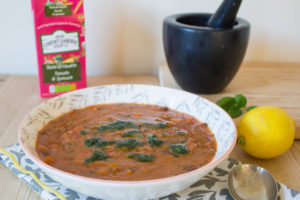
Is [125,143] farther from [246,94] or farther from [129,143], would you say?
[246,94]

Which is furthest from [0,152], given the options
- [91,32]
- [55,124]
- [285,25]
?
[285,25]

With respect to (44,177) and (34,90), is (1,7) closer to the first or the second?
(34,90)

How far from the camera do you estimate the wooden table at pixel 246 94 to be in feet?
3.99

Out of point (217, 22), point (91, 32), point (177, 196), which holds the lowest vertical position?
point (177, 196)

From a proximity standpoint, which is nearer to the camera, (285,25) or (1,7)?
(1,7)

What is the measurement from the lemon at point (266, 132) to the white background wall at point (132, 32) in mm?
875

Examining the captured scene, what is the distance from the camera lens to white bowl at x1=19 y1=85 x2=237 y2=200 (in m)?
0.91

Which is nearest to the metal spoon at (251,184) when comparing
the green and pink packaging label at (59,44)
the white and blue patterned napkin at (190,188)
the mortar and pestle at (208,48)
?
the white and blue patterned napkin at (190,188)

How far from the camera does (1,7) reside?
189cm

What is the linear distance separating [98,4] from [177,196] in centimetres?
120

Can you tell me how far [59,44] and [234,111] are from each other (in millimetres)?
830

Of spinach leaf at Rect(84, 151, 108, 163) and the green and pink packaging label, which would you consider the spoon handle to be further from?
spinach leaf at Rect(84, 151, 108, 163)

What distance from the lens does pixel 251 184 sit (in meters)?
1.16

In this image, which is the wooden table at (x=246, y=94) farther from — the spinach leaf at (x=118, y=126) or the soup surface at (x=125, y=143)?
the spinach leaf at (x=118, y=126)
